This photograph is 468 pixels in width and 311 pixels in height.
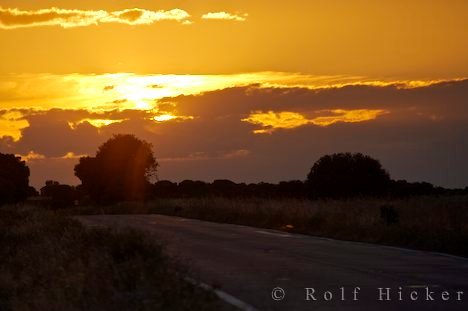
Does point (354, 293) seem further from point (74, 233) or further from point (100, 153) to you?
point (100, 153)

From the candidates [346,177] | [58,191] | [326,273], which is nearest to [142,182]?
[58,191]

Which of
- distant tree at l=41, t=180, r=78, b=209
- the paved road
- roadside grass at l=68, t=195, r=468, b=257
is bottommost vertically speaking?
the paved road

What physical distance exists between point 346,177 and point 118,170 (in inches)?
1446

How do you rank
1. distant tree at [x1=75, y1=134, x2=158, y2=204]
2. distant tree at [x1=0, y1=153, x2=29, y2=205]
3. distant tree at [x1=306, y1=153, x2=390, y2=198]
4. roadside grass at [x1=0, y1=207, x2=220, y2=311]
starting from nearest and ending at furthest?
roadside grass at [x1=0, y1=207, x2=220, y2=311] < distant tree at [x1=306, y1=153, x2=390, y2=198] < distant tree at [x1=0, y1=153, x2=29, y2=205] < distant tree at [x1=75, y1=134, x2=158, y2=204]

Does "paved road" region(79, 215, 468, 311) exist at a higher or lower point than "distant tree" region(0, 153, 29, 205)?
lower

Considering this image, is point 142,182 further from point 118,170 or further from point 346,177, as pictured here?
point 346,177

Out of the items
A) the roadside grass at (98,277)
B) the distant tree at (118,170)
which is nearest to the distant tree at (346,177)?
the distant tree at (118,170)

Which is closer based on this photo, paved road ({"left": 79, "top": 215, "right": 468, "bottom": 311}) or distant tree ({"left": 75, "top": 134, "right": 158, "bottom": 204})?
paved road ({"left": 79, "top": 215, "right": 468, "bottom": 311})

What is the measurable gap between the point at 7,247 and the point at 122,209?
134 feet

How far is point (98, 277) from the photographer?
14.8m

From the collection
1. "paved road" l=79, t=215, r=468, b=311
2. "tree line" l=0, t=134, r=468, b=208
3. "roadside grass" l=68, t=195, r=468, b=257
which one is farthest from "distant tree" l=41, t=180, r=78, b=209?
"paved road" l=79, t=215, r=468, b=311

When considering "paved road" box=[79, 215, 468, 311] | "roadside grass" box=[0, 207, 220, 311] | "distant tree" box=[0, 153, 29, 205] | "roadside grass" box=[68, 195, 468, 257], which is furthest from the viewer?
"distant tree" box=[0, 153, 29, 205]

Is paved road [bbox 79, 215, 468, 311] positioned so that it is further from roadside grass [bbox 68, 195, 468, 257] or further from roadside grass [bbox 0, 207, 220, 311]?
roadside grass [bbox 68, 195, 468, 257]

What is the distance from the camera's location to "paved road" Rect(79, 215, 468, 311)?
1337 cm
